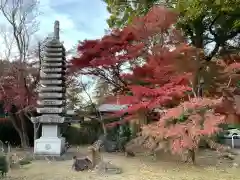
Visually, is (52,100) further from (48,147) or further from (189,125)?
(189,125)

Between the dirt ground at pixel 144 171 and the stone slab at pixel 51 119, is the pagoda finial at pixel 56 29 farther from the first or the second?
the dirt ground at pixel 144 171

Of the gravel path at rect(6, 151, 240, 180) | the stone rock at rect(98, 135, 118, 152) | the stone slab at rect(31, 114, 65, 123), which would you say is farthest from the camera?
the stone rock at rect(98, 135, 118, 152)

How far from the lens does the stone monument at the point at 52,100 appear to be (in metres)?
9.94

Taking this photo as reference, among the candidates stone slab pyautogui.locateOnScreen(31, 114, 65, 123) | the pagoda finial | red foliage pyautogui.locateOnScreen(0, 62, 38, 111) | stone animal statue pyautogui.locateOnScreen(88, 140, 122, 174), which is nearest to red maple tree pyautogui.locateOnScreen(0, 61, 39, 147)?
red foliage pyautogui.locateOnScreen(0, 62, 38, 111)

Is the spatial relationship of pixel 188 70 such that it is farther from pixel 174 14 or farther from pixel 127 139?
pixel 127 139

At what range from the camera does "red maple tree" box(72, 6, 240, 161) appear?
8.02m

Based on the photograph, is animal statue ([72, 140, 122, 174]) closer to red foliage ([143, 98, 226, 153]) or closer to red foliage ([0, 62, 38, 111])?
red foliage ([143, 98, 226, 153])

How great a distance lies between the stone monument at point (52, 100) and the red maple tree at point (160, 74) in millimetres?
803

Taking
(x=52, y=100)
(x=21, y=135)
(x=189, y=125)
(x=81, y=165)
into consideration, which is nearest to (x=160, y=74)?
(x=189, y=125)

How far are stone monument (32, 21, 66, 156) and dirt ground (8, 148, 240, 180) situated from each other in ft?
2.66

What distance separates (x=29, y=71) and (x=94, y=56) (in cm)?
308

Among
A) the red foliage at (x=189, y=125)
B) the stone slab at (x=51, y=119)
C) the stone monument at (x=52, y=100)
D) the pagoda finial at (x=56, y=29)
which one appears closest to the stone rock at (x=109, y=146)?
the stone monument at (x=52, y=100)

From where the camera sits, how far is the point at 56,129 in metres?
10.2

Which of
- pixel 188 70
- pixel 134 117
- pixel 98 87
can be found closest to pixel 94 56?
pixel 134 117
